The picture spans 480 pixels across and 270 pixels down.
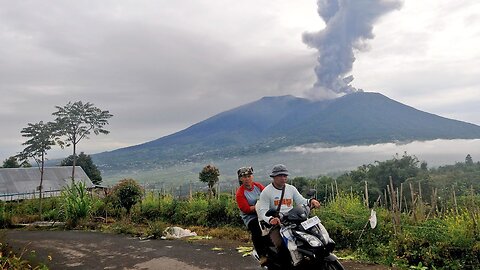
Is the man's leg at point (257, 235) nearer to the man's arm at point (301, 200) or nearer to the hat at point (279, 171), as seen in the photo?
the man's arm at point (301, 200)

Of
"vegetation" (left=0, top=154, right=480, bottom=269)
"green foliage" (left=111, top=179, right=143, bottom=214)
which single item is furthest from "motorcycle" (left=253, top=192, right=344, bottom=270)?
"green foliage" (left=111, top=179, right=143, bottom=214)

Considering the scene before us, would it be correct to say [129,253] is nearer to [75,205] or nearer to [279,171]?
[279,171]

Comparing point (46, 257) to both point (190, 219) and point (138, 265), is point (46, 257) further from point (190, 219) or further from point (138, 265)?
point (190, 219)

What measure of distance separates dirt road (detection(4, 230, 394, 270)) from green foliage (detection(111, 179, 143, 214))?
2.15 metres

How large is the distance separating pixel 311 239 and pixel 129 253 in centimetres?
445

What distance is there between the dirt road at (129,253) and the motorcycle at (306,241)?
1940 millimetres

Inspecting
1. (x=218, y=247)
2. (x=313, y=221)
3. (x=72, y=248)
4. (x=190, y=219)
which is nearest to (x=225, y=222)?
(x=190, y=219)

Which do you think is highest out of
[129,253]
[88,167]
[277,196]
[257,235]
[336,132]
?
[336,132]

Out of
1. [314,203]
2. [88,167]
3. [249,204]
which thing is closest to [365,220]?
[249,204]

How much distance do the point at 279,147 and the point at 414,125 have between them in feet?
169

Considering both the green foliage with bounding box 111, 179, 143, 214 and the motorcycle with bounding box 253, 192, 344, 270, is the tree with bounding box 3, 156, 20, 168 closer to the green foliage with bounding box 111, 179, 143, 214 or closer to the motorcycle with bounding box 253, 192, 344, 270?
the green foliage with bounding box 111, 179, 143, 214

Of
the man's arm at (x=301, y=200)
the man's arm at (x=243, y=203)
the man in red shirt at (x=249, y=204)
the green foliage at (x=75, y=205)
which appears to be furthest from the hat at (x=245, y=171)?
the green foliage at (x=75, y=205)

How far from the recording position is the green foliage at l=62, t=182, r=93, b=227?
1139 centimetres

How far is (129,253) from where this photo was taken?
24.2 ft
